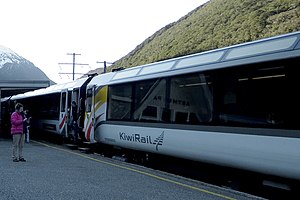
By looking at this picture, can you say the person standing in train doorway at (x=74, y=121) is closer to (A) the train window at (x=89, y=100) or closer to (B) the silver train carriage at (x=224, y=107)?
(A) the train window at (x=89, y=100)

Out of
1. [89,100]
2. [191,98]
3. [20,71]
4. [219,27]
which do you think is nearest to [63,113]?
[89,100]

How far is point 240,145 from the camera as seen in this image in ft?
26.2

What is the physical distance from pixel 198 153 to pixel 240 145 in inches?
55.8

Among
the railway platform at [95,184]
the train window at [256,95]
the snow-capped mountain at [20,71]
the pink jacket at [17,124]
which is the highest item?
the snow-capped mountain at [20,71]

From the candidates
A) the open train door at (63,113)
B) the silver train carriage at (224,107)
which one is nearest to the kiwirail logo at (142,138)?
the silver train carriage at (224,107)

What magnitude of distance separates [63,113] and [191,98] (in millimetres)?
11247

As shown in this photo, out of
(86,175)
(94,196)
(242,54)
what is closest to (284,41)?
(242,54)

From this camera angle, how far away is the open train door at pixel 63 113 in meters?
19.4

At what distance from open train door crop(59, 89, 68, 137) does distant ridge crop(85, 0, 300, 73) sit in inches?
816

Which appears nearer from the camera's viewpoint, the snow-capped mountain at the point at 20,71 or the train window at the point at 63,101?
the train window at the point at 63,101

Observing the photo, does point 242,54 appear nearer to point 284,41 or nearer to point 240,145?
point 284,41

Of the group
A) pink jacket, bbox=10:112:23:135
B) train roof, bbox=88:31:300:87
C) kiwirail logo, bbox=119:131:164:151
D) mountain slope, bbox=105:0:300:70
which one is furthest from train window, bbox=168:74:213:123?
mountain slope, bbox=105:0:300:70

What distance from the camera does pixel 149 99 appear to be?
11.7 meters

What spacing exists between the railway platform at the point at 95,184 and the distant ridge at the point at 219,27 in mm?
26723
